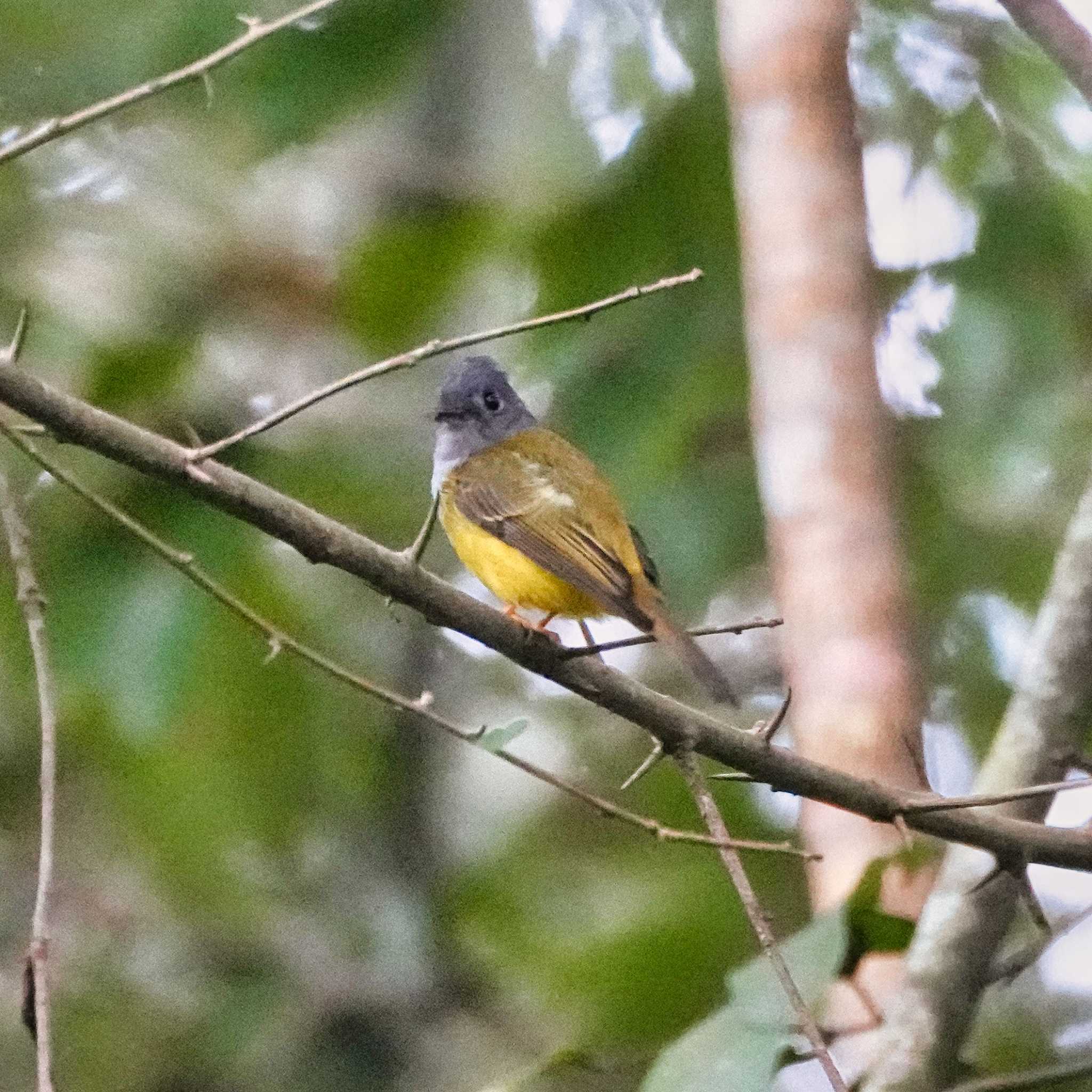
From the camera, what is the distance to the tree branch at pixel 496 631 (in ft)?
5.52

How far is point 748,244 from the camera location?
3.34 meters

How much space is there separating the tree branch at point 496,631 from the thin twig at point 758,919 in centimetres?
6

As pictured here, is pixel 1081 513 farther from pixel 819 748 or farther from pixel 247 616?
pixel 247 616

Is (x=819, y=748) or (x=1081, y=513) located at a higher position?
(x=1081, y=513)

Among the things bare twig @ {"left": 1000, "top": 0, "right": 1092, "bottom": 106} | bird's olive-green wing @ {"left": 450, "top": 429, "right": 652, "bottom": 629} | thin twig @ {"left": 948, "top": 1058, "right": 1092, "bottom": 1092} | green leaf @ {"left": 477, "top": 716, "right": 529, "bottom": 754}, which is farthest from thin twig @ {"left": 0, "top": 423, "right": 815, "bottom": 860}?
bare twig @ {"left": 1000, "top": 0, "right": 1092, "bottom": 106}

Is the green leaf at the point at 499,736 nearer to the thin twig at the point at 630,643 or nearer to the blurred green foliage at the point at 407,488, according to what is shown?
the thin twig at the point at 630,643

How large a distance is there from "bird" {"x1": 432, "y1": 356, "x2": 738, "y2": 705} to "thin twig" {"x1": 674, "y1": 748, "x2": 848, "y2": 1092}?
55 cm

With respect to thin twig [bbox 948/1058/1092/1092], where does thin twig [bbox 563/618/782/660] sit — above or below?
above

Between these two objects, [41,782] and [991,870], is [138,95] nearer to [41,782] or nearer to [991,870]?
[41,782]

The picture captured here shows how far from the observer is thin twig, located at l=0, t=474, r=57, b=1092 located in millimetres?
1741

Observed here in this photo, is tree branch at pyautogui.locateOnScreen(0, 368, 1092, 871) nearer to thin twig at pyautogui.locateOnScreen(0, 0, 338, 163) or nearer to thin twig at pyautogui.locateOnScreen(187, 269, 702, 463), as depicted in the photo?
thin twig at pyautogui.locateOnScreen(187, 269, 702, 463)

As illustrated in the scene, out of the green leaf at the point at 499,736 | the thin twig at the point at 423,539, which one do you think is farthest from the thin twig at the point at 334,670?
the thin twig at the point at 423,539

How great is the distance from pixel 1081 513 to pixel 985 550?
113cm

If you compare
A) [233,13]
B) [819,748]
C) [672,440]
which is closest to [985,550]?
[672,440]
